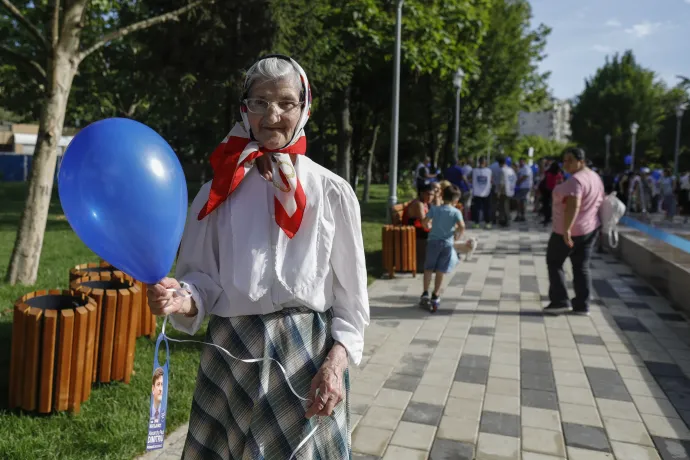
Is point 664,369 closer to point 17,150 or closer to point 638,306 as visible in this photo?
point 638,306

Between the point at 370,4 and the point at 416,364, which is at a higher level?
the point at 370,4

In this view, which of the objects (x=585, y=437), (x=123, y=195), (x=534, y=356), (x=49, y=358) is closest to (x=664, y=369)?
(x=534, y=356)

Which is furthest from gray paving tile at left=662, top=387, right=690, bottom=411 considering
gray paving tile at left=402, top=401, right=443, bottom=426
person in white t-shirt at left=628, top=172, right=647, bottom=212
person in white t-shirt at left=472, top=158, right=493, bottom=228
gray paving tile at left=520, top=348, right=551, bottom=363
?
person in white t-shirt at left=628, top=172, right=647, bottom=212

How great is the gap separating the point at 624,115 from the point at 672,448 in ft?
208

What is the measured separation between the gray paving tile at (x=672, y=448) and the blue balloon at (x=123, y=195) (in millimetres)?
3357

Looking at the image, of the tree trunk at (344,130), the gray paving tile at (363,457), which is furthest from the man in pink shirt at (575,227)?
the tree trunk at (344,130)

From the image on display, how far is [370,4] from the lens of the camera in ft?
48.1

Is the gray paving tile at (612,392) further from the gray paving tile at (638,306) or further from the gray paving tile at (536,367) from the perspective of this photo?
the gray paving tile at (638,306)

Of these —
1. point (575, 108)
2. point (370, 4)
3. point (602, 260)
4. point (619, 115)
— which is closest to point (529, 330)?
point (602, 260)

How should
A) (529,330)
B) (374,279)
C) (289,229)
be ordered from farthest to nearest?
(374,279), (529,330), (289,229)

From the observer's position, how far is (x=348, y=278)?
1.88 m

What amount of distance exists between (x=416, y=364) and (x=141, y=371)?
2.29m

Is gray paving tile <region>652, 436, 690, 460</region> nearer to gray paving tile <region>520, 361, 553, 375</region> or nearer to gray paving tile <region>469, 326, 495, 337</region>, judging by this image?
gray paving tile <region>520, 361, 553, 375</region>

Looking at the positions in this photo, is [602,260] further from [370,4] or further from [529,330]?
[370,4]
